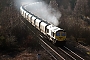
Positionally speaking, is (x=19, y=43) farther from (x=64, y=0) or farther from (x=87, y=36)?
(x=64, y=0)

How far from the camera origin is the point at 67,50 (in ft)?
76.6

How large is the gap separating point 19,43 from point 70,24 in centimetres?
1134

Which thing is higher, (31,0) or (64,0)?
(64,0)

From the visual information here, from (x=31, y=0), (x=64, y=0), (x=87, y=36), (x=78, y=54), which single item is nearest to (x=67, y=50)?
(x=78, y=54)

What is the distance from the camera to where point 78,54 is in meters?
21.8

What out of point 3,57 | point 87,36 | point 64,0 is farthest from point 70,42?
point 64,0

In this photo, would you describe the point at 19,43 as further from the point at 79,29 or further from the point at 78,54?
the point at 79,29

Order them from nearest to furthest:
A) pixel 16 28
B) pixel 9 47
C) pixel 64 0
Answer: pixel 9 47
pixel 16 28
pixel 64 0

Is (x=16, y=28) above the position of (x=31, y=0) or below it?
above

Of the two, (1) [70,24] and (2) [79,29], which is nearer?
(2) [79,29]

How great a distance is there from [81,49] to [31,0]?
9442 cm

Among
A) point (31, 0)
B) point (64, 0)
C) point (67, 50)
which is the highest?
point (67, 50)

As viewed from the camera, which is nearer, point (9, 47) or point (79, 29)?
point (9, 47)

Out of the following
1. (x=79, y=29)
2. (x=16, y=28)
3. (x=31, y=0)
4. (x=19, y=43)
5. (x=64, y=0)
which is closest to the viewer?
(x=19, y=43)
